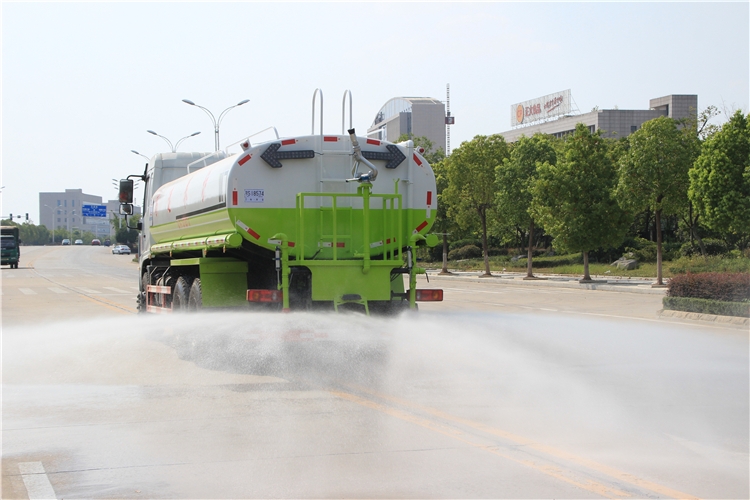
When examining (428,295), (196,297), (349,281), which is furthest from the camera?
(196,297)

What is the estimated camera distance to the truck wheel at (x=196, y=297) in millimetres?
11250

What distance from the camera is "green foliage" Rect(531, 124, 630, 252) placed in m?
32.4

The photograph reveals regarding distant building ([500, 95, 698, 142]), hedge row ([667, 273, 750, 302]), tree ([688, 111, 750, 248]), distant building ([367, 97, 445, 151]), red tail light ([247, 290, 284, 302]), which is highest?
distant building ([367, 97, 445, 151])

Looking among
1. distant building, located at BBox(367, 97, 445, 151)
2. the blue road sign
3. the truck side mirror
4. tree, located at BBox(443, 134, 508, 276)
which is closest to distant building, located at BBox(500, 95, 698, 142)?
distant building, located at BBox(367, 97, 445, 151)

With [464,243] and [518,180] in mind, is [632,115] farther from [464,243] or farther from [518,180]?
[518,180]

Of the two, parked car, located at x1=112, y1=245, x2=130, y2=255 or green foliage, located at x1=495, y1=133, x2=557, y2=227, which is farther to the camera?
parked car, located at x1=112, y1=245, x2=130, y2=255

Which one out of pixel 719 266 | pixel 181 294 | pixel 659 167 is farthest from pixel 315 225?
pixel 659 167

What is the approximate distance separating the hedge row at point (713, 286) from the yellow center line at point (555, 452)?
37.7ft

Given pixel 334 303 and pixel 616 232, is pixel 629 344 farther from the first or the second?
pixel 616 232

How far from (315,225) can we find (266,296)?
109cm

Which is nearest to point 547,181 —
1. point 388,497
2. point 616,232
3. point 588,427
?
point 616,232

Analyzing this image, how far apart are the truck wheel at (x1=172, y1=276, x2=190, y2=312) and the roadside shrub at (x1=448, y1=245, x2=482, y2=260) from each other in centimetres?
4532

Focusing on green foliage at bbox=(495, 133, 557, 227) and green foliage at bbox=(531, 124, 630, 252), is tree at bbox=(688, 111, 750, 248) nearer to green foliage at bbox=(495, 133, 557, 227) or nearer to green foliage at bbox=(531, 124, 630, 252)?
green foliage at bbox=(531, 124, 630, 252)

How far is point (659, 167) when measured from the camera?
93.9 ft
